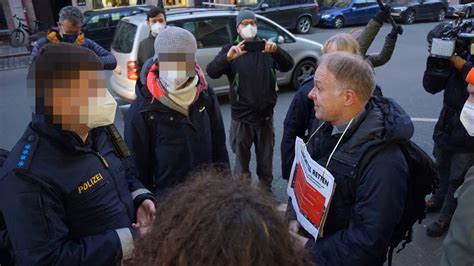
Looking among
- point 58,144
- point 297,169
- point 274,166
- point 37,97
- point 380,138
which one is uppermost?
point 37,97

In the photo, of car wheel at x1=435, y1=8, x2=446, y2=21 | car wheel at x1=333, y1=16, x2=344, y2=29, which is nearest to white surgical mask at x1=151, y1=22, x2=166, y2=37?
car wheel at x1=333, y1=16, x2=344, y2=29

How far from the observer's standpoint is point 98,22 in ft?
36.8

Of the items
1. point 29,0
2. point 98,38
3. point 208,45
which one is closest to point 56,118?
point 208,45

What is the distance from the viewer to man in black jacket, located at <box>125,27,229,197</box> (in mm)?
2227

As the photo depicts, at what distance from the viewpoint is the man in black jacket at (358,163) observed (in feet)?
5.43

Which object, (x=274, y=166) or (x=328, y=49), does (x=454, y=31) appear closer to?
(x=328, y=49)

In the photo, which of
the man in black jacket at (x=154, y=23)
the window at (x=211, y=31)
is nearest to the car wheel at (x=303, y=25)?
the window at (x=211, y=31)

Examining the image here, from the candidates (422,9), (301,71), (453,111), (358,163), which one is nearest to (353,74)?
(358,163)

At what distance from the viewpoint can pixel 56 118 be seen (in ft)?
4.76

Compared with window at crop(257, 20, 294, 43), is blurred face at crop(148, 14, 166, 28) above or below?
above

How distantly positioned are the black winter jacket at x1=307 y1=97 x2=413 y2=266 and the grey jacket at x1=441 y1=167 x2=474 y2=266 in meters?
0.23

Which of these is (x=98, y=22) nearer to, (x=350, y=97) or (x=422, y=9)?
(x=350, y=97)

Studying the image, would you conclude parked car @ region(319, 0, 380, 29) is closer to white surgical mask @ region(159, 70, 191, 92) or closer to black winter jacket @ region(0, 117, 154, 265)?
white surgical mask @ region(159, 70, 191, 92)

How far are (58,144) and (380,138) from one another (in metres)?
1.30
